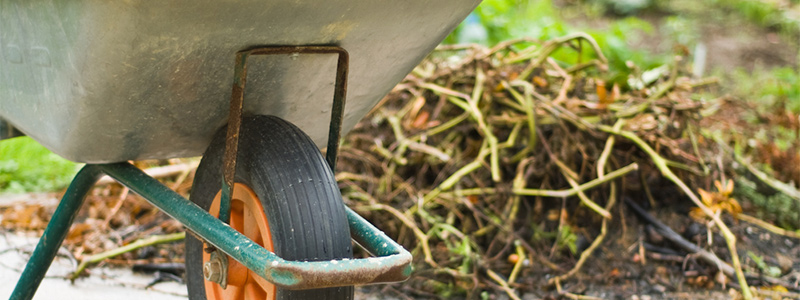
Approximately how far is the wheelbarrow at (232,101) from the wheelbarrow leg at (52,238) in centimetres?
9

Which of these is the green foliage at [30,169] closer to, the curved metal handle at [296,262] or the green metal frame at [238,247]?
the green metal frame at [238,247]

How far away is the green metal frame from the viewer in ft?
3.53

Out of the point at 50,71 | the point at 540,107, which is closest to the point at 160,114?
the point at 50,71

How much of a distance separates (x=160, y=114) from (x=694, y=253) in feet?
5.78

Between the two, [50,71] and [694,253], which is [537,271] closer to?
[694,253]

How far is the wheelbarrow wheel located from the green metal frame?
72 mm

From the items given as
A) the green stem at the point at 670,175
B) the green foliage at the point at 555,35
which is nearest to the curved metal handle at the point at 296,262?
the green stem at the point at 670,175

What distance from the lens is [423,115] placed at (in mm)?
2680

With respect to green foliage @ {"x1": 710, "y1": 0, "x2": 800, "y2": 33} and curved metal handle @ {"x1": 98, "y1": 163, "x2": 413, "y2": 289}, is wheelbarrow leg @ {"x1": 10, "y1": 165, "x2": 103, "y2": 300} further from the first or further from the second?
green foliage @ {"x1": 710, "y1": 0, "x2": 800, "y2": 33}

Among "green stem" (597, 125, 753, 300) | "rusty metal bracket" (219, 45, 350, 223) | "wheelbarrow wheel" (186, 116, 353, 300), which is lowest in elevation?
"green stem" (597, 125, 753, 300)

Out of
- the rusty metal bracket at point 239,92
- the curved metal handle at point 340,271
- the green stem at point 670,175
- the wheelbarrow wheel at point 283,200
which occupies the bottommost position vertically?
the green stem at point 670,175

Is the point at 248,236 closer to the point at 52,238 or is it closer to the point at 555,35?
the point at 52,238

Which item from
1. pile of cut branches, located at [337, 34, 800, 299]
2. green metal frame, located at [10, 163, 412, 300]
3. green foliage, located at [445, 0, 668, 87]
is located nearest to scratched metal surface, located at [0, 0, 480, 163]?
green metal frame, located at [10, 163, 412, 300]

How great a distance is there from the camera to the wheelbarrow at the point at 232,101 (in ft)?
3.59
